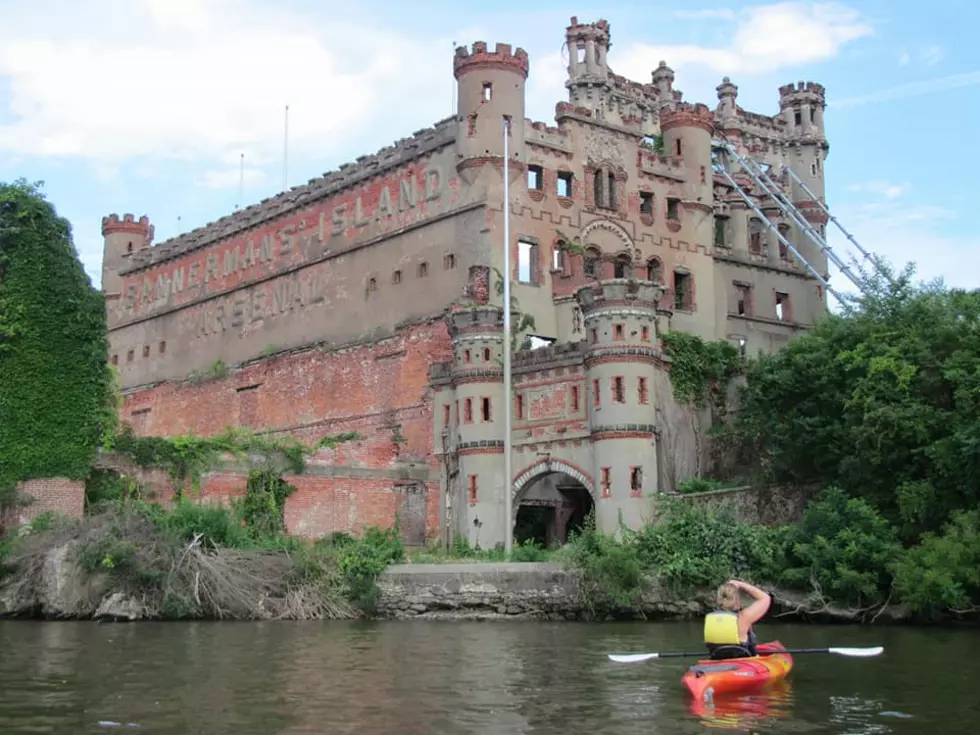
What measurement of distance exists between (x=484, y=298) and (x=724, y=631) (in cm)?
2724

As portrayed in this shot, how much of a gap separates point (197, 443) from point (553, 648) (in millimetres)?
19050

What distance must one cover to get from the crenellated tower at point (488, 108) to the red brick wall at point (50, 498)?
17508 mm

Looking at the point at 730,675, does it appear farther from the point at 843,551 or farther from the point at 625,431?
the point at 625,431

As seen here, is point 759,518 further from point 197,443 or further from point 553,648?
point 197,443

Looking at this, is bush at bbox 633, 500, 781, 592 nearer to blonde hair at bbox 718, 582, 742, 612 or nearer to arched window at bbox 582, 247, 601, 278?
blonde hair at bbox 718, 582, 742, 612

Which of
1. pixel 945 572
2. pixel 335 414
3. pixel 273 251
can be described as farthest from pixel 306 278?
pixel 945 572

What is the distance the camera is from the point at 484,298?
42.6 metres

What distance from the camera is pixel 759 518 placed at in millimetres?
33438

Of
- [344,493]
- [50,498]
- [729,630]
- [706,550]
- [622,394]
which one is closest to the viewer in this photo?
[729,630]

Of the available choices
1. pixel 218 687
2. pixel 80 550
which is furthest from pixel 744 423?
pixel 218 687

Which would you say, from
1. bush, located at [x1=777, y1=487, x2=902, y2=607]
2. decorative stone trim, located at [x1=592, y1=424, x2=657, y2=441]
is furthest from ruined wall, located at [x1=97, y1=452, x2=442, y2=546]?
bush, located at [x1=777, y1=487, x2=902, y2=607]

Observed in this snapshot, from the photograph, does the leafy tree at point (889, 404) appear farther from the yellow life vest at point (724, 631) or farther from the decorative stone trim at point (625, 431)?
the yellow life vest at point (724, 631)

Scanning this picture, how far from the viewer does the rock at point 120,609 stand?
27.4 meters

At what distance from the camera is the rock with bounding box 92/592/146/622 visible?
27.4m
